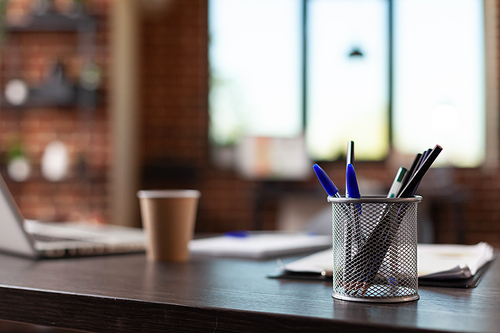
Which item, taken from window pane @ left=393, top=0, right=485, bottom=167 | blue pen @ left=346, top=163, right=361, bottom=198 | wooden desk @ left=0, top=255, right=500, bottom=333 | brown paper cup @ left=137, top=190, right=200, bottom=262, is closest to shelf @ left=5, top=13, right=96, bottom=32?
window pane @ left=393, top=0, right=485, bottom=167

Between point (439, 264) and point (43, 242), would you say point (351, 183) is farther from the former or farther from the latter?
point (43, 242)

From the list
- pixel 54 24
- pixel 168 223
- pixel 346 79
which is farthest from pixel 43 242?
pixel 346 79

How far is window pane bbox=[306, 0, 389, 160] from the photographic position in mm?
4367

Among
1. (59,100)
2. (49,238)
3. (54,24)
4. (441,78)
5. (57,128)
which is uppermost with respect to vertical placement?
(54,24)

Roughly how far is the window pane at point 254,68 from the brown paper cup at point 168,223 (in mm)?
3644

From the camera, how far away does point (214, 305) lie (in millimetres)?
517

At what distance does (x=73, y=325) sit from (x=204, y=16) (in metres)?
4.30

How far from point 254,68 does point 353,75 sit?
827 mm

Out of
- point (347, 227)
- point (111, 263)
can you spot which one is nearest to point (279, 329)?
point (347, 227)

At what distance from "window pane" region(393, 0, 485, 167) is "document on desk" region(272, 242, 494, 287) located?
351cm

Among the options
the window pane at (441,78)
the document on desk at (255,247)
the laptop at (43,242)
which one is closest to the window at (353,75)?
the window pane at (441,78)

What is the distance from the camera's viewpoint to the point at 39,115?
400 centimetres

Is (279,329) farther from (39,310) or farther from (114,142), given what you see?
(114,142)

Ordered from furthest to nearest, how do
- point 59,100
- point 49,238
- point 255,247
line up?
point 59,100, point 49,238, point 255,247
